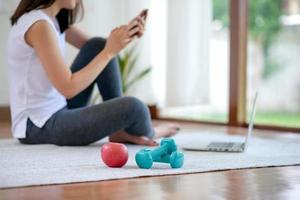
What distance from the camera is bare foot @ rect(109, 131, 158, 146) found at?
1761 millimetres

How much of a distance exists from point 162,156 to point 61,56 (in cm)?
45

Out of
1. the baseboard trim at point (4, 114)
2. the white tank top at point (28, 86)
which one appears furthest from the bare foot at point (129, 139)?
the baseboard trim at point (4, 114)

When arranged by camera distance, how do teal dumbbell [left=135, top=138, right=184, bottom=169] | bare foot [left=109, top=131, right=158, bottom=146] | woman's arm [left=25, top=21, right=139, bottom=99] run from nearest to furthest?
teal dumbbell [left=135, top=138, right=184, bottom=169] < woman's arm [left=25, top=21, right=139, bottom=99] < bare foot [left=109, top=131, right=158, bottom=146]

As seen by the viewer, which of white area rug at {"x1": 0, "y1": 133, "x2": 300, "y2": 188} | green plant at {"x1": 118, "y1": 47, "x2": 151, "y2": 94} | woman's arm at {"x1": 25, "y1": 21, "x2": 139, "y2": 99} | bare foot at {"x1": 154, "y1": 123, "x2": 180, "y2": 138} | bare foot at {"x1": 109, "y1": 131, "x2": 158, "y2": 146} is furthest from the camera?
green plant at {"x1": 118, "y1": 47, "x2": 151, "y2": 94}

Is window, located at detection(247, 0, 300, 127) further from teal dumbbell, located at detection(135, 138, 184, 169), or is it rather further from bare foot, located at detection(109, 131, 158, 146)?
teal dumbbell, located at detection(135, 138, 184, 169)

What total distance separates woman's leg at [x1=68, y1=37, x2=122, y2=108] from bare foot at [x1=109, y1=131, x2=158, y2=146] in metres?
0.13

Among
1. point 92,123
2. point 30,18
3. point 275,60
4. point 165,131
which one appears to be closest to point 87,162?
point 92,123

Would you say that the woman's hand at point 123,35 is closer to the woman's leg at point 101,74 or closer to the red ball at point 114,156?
the woman's leg at point 101,74

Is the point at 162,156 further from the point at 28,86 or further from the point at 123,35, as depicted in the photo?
the point at 28,86

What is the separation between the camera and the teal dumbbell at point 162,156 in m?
1.29

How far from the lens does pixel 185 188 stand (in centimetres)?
108

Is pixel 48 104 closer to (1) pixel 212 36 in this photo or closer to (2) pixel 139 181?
(2) pixel 139 181

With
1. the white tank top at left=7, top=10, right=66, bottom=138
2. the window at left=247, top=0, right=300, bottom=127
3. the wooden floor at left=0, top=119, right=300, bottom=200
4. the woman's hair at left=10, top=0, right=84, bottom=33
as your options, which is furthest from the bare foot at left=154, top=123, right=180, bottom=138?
the window at left=247, top=0, right=300, bottom=127

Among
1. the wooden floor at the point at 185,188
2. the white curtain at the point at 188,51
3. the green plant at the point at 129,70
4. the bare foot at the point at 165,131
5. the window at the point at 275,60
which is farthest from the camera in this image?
the green plant at the point at 129,70
